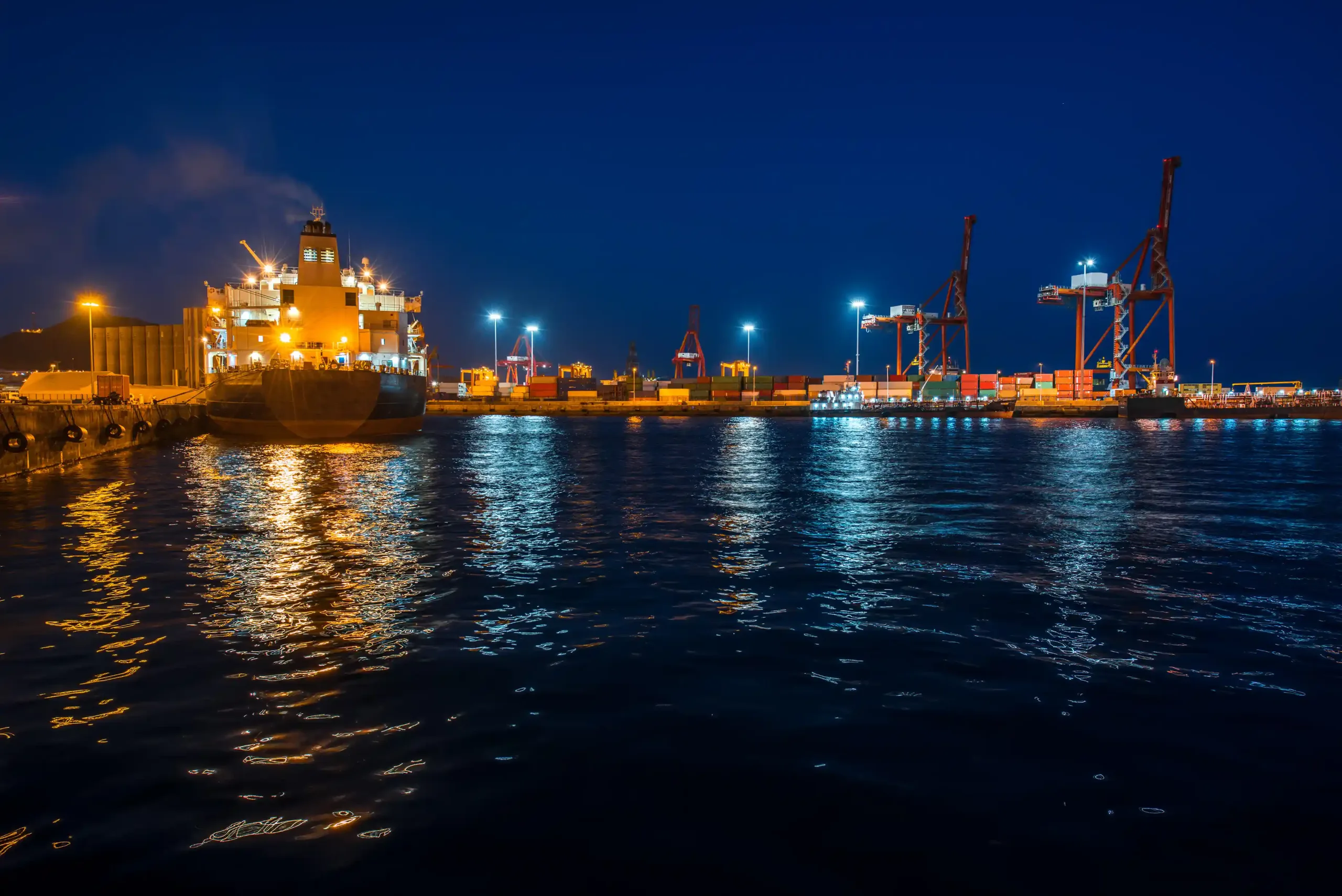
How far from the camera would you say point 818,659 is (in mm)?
7961

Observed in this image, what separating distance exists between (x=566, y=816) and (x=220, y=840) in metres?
2.05

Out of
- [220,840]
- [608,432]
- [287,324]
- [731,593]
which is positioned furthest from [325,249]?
[220,840]

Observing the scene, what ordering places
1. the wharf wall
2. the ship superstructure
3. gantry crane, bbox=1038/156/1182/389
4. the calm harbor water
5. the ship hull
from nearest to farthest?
the calm harbor water → the wharf wall → the ship hull → the ship superstructure → gantry crane, bbox=1038/156/1182/389

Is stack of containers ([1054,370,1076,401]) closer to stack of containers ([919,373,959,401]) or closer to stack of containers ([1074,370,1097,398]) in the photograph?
stack of containers ([1074,370,1097,398])

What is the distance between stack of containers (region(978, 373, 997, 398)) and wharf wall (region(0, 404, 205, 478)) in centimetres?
11735

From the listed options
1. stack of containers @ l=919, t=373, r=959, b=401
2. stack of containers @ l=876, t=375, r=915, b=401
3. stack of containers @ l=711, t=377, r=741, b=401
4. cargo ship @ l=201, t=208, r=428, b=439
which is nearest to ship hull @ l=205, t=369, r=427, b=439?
cargo ship @ l=201, t=208, r=428, b=439

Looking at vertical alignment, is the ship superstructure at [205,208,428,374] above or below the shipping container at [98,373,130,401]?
above

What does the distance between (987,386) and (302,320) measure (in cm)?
11315

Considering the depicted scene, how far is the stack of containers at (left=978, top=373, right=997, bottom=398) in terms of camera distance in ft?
426

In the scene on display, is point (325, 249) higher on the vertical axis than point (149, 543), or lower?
higher

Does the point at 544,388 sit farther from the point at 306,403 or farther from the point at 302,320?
the point at 306,403

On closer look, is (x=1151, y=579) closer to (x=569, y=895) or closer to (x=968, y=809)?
(x=968, y=809)

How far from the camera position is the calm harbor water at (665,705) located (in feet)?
14.9

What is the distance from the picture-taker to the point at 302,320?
48.9 metres
